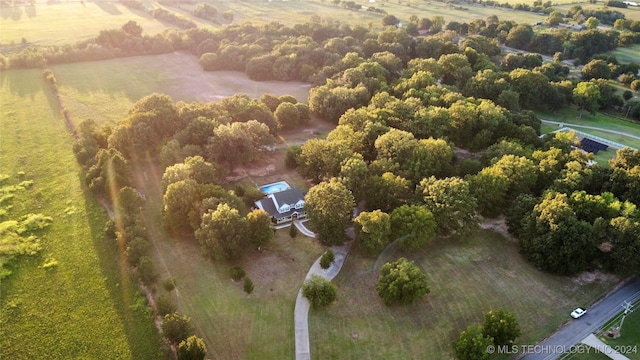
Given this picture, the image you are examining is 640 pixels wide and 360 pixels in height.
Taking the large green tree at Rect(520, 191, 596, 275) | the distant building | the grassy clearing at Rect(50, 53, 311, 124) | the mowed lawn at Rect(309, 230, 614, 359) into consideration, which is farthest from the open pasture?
the mowed lawn at Rect(309, 230, 614, 359)

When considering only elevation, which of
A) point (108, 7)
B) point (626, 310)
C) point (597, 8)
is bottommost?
point (626, 310)

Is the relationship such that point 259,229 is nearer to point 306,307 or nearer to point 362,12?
point 306,307

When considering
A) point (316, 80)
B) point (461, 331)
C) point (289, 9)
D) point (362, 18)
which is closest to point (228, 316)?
point (461, 331)

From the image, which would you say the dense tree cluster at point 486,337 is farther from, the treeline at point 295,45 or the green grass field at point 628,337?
the treeline at point 295,45

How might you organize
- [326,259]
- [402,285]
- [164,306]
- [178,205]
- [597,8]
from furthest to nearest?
[597,8] < [178,205] < [326,259] < [402,285] < [164,306]

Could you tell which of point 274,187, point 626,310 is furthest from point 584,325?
point 274,187

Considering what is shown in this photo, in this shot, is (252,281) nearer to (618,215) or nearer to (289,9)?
(618,215)
